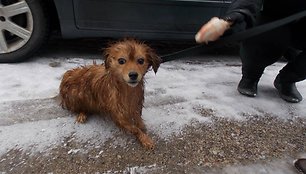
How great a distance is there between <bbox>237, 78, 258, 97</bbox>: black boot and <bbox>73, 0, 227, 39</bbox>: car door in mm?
855

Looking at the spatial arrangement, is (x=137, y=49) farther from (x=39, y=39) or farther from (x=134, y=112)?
(x=39, y=39)

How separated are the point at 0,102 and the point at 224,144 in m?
1.74

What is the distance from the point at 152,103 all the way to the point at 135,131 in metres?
0.63

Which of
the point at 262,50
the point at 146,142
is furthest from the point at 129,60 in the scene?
the point at 262,50

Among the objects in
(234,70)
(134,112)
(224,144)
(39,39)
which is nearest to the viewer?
(134,112)

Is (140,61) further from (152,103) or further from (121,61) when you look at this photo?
(152,103)

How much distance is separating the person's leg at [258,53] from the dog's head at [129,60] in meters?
1.26

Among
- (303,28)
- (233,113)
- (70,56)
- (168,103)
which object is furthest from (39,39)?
(303,28)

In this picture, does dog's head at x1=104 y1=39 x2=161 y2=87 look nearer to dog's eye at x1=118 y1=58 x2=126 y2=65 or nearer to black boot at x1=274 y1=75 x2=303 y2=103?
dog's eye at x1=118 y1=58 x2=126 y2=65

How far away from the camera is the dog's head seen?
6.18 feet

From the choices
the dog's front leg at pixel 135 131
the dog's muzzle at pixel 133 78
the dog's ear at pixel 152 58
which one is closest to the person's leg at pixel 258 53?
the dog's ear at pixel 152 58

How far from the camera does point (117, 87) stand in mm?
2113

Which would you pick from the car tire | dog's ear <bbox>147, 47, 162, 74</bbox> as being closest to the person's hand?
dog's ear <bbox>147, 47, 162, 74</bbox>

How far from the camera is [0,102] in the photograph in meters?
2.68
